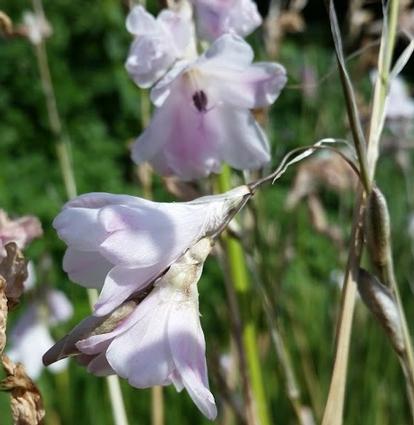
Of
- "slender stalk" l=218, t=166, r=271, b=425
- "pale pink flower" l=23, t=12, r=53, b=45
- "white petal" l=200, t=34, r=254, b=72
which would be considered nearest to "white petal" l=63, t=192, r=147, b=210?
"white petal" l=200, t=34, r=254, b=72

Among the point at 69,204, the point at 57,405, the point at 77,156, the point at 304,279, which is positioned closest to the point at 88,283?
the point at 69,204

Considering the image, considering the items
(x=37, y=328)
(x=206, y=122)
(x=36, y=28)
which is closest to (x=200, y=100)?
(x=206, y=122)

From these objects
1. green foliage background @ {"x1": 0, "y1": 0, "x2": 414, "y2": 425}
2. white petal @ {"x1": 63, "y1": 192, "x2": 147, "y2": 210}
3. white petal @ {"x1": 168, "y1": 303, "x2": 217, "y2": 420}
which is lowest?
green foliage background @ {"x1": 0, "y1": 0, "x2": 414, "y2": 425}

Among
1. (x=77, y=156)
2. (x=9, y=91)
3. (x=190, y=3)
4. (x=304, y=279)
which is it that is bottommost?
(x=304, y=279)

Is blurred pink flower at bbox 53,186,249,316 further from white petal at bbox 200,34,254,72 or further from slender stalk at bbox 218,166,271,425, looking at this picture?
slender stalk at bbox 218,166,271,425

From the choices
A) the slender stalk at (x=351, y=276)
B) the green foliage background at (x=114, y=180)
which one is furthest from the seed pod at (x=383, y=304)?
the green foliage background at (x=114, y=180)

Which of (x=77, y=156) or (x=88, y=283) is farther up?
(x=88, y=283)

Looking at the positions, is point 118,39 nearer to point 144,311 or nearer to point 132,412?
point 132,412

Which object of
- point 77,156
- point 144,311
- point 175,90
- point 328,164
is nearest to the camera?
point 144,311
